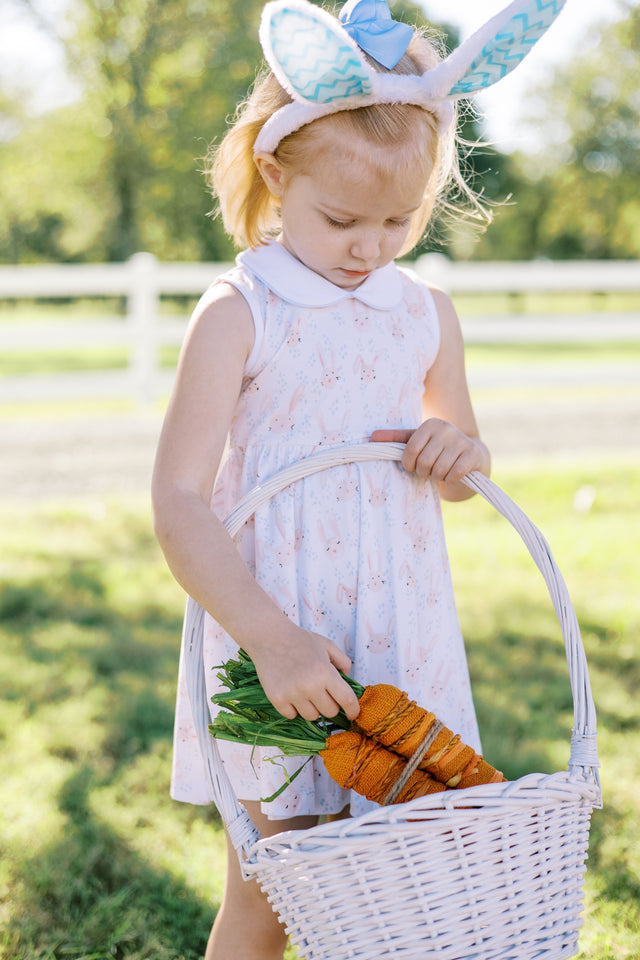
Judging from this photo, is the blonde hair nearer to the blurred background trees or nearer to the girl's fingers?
the girl's fingers

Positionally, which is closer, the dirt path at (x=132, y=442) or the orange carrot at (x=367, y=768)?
the orange carrot at (x=367, y=768)

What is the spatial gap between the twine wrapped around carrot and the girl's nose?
0.63m

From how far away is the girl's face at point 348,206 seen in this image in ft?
4.54

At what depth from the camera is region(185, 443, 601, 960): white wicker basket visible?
1171 mm

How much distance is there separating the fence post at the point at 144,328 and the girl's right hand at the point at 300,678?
6704mm

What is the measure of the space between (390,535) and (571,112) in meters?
35.6

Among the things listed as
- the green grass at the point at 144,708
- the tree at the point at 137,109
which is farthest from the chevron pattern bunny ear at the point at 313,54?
the tree at the point at 137,109

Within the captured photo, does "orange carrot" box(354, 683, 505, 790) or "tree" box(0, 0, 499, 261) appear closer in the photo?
"orange carrot" box(354, 683, 505, 790)

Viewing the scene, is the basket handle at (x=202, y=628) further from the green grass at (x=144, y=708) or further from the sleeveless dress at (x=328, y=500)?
the green grass at (x=144, y=708)

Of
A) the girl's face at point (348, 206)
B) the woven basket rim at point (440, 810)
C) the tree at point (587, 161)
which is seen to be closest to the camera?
the woven basket rim at point (440, 810)

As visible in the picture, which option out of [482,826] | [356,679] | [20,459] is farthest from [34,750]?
[20,459]

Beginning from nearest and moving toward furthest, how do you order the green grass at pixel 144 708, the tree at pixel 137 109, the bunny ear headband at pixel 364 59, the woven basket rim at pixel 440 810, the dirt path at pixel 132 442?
the woven basket rim at pixel 440 810
the bunny ear headband at pixel 364 59
the green grass at pixel 144 708
the dirt path at pixel 132 442
the tree at pixel 137 109

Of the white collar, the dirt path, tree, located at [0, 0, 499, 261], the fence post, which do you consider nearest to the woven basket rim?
the white collar

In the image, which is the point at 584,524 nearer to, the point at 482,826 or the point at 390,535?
the point at 390,535
